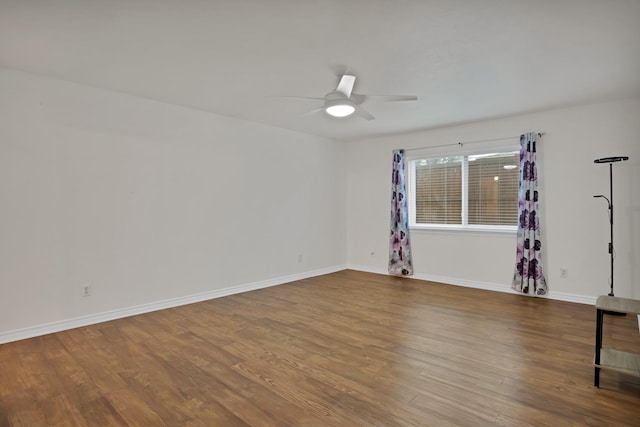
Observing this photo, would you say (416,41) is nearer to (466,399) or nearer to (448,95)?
(448,95)

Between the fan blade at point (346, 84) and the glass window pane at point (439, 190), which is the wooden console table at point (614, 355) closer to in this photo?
the fan blade at point (346, 84)

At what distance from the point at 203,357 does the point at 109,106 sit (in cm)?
284

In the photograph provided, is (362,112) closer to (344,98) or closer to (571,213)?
(344,98)

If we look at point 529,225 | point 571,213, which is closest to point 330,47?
point 529,225

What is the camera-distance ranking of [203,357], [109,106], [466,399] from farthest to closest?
1. [109,106]
2. [203,357]
3. [466,399]

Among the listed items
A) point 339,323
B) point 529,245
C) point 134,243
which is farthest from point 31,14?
point 529,245

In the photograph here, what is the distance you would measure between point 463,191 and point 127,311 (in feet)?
16.2

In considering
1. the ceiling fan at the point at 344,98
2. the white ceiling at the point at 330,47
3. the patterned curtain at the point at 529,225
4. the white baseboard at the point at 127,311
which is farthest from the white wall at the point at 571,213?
the white baseboard at the point at 127,311

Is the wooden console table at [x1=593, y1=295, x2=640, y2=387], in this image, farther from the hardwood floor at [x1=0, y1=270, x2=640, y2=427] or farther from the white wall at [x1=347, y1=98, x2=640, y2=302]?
the white wall at [x1=347, y1=98, x2=640, y2=302]

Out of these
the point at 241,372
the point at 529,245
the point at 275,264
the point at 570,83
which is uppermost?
the point at 570,83

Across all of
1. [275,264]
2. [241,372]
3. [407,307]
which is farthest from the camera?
[275,264]

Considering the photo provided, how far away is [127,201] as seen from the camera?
378cm

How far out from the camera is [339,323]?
353 centimetres

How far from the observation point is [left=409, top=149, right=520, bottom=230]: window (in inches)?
194
